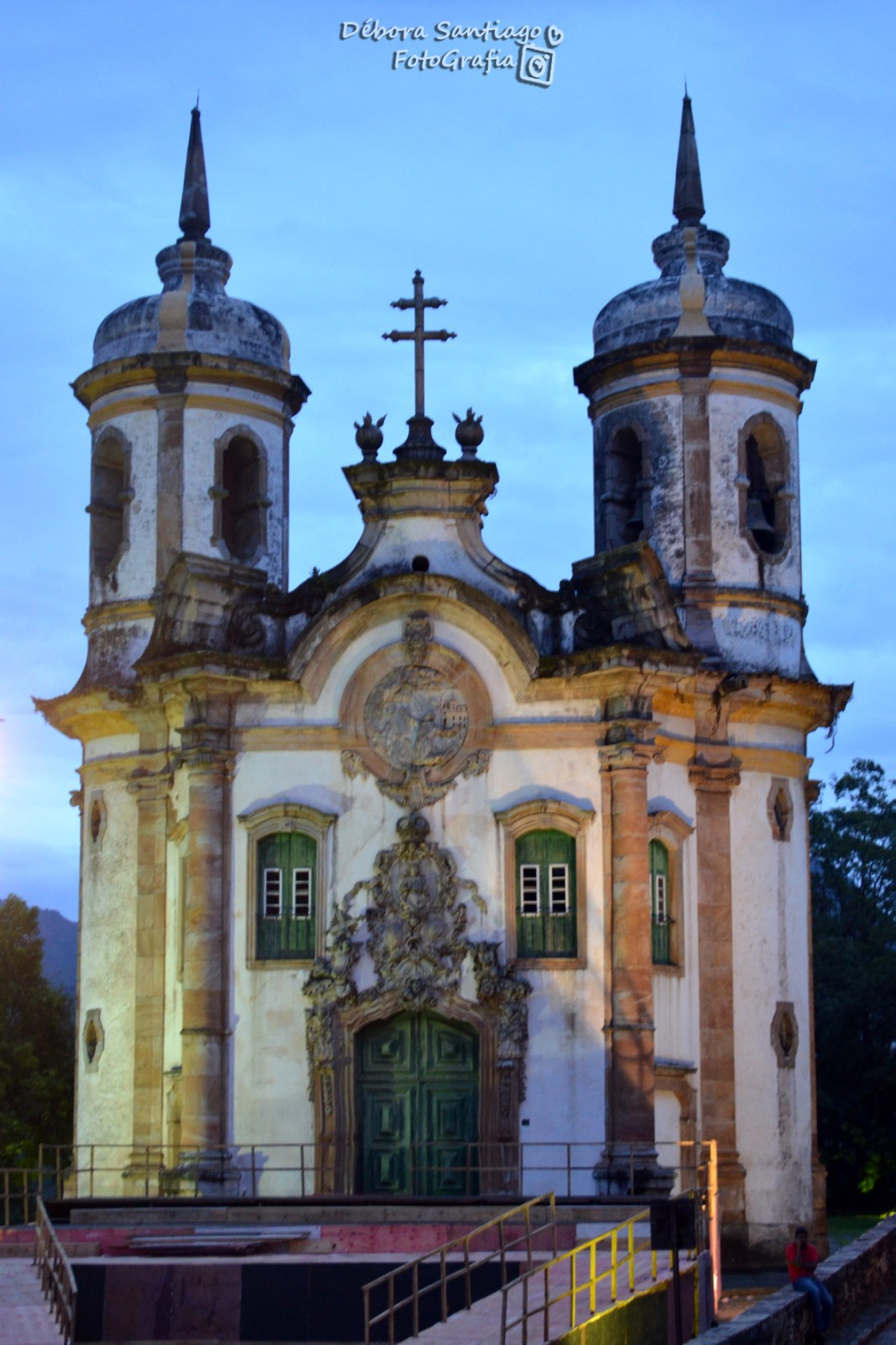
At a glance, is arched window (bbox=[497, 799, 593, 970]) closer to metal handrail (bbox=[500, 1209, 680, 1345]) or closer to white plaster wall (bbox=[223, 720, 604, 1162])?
white plaster wall (bbox=[223, 720, 604, 1162])

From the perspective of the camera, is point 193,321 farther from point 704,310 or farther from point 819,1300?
point 819,1300

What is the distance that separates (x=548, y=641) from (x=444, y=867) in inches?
136

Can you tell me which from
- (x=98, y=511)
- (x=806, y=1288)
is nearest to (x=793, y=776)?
(x=98, y=511)

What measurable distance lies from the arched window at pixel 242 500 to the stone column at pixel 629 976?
8.04 meters

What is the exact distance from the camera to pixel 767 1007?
34.2 meters

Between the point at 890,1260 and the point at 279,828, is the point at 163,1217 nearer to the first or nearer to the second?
the point at 279,828

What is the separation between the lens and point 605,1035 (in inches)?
1226

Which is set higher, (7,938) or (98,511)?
(98,511)

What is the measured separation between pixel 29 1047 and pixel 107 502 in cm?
1455

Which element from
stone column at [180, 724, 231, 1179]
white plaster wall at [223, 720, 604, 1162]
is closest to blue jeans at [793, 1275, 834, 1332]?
white plaster wall at [223, 720, 604, 1162]

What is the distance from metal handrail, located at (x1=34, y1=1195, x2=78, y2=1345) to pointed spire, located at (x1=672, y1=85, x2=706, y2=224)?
1919cm

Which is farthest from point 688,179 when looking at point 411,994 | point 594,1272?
point 594,1272

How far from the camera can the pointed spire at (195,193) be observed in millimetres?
38656

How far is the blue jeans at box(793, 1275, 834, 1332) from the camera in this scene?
19.5m
